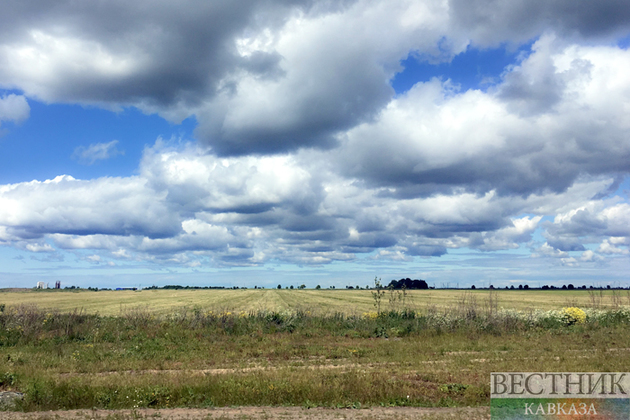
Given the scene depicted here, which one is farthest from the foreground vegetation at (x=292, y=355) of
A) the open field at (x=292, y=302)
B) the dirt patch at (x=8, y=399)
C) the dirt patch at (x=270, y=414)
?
the open field at (x=292, y=302)

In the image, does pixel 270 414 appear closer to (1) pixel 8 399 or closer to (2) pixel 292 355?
(1) pixel 8 399

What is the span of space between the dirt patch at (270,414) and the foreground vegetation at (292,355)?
0.62 meters

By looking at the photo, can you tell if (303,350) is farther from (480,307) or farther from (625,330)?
(625,330)

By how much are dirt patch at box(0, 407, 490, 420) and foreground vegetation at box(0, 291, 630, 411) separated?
2.04ft

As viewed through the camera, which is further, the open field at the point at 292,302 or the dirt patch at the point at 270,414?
the open field at the point at 292,302

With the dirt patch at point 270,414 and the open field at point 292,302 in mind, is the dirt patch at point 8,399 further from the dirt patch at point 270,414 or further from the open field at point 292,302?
the open field at point 292,302

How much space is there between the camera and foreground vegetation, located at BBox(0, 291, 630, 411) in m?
13.0

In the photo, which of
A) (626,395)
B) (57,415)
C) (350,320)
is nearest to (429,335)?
(350,320)

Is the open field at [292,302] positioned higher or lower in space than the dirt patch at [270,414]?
lower

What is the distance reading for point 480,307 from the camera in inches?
1324

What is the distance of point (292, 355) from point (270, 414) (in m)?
10.0

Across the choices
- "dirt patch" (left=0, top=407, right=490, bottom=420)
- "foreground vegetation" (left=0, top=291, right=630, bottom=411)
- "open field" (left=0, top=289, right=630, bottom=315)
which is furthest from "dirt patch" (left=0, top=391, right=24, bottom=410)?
"open field" (left=0, top=289, right=630, bottom=315)

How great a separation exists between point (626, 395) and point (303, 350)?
13630 mm

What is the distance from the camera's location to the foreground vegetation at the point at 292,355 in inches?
511
